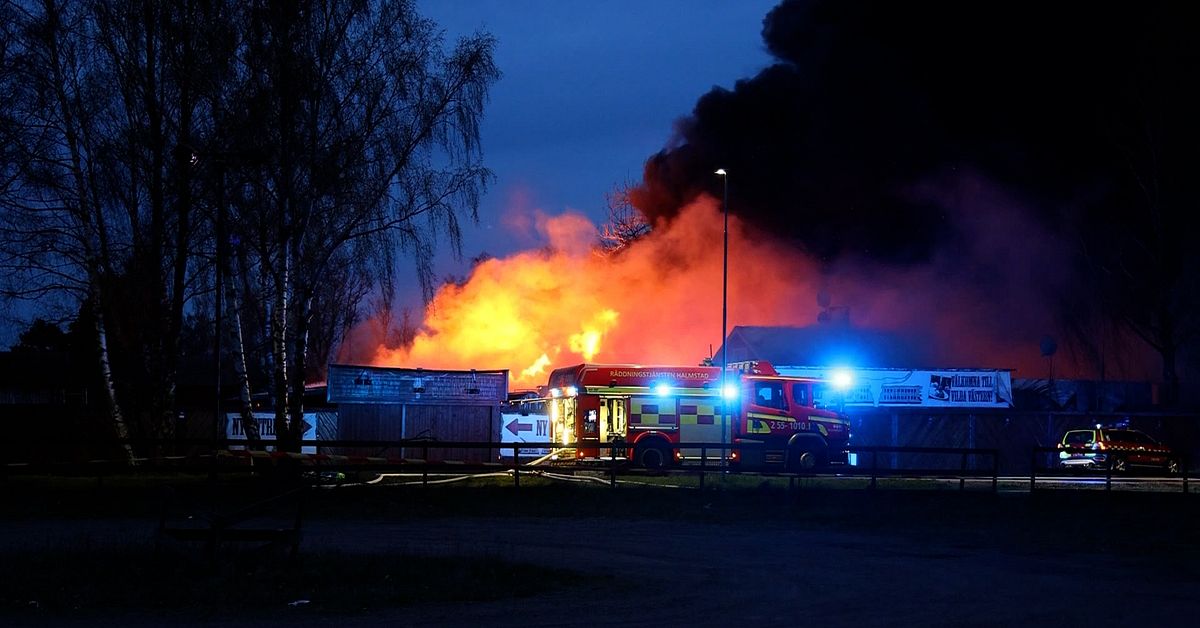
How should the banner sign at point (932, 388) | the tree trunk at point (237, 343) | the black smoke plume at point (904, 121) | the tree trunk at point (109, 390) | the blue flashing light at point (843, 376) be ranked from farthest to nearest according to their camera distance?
the black smoke plume at point (904, 121), the banner sign at point (932, 388), the blue flashing light at point (843, 376), the tree trunk at point (109, 390), the tree trunk at point (237, 343)

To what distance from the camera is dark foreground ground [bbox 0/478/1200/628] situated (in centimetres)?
1130

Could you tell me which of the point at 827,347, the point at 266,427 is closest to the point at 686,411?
the point at 266,427

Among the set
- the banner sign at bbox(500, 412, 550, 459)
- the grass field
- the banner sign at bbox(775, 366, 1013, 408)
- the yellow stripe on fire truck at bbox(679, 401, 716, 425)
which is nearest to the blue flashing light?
the banner sign at bbox(775, 366, 1013, 408)

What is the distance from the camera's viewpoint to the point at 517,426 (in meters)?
37.8

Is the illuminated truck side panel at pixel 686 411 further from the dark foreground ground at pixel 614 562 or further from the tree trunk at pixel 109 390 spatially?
the tree trunk at pixel 109 390

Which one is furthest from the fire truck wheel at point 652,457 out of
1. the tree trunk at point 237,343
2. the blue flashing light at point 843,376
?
the tree trunk at point 237,343

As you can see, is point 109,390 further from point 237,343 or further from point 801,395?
point 801,395

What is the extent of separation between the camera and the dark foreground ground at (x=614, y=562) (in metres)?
11.3

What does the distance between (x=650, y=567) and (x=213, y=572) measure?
204 inches

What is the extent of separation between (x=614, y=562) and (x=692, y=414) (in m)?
19.2

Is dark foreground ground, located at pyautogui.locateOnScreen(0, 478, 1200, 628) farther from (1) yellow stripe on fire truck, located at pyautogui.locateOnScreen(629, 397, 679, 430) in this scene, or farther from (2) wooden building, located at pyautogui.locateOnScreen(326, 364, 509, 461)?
(2) wooden building, located at pyautogui.locateOnScreen(326, 364, 509, 461)

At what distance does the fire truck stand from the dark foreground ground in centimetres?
→ 880

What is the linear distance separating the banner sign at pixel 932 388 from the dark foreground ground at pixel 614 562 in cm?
1748

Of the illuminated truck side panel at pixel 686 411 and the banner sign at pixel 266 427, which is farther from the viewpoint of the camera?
the banner sign at pixel 266 427
